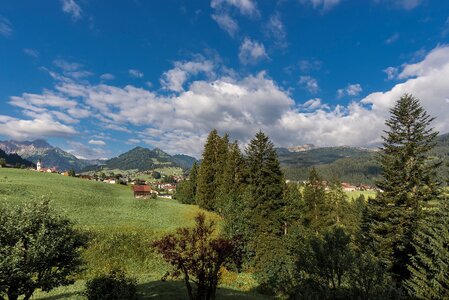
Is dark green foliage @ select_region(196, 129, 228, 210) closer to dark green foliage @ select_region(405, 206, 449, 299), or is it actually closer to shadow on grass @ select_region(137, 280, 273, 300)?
shadow on grass @ select_region(137, 280, 273, 300)

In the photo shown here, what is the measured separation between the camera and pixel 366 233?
35031 millimetres

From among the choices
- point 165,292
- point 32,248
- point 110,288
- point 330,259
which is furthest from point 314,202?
point 32,248

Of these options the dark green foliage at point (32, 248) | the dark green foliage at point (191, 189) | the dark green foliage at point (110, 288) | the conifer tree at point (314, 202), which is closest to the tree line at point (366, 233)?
the dark green foliage at point (110, 288)

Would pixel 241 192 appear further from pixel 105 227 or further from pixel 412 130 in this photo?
pixel 412 130

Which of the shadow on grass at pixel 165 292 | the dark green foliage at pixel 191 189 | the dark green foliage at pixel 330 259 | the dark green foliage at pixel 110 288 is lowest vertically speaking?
the shadow on grass at pixel 165 292

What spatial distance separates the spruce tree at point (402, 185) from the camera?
28.6 meters

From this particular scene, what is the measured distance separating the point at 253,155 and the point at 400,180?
21.4m

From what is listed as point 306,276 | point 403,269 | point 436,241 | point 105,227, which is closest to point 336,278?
point 306,276

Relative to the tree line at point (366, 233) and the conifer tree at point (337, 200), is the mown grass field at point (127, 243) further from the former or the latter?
the conifer tree at point (337, 200)

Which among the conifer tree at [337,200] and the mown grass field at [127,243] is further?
the conifer tree at [337,200]

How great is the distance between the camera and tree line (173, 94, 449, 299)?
18.4 metres

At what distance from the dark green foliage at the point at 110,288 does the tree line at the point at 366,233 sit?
7.27m

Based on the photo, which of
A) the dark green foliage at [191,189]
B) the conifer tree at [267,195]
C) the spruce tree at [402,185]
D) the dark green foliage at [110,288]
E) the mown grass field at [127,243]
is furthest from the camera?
the dark green foliage at [191,189]

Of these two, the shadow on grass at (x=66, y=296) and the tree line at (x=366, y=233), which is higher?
the tree line at (x=366, y=233)
